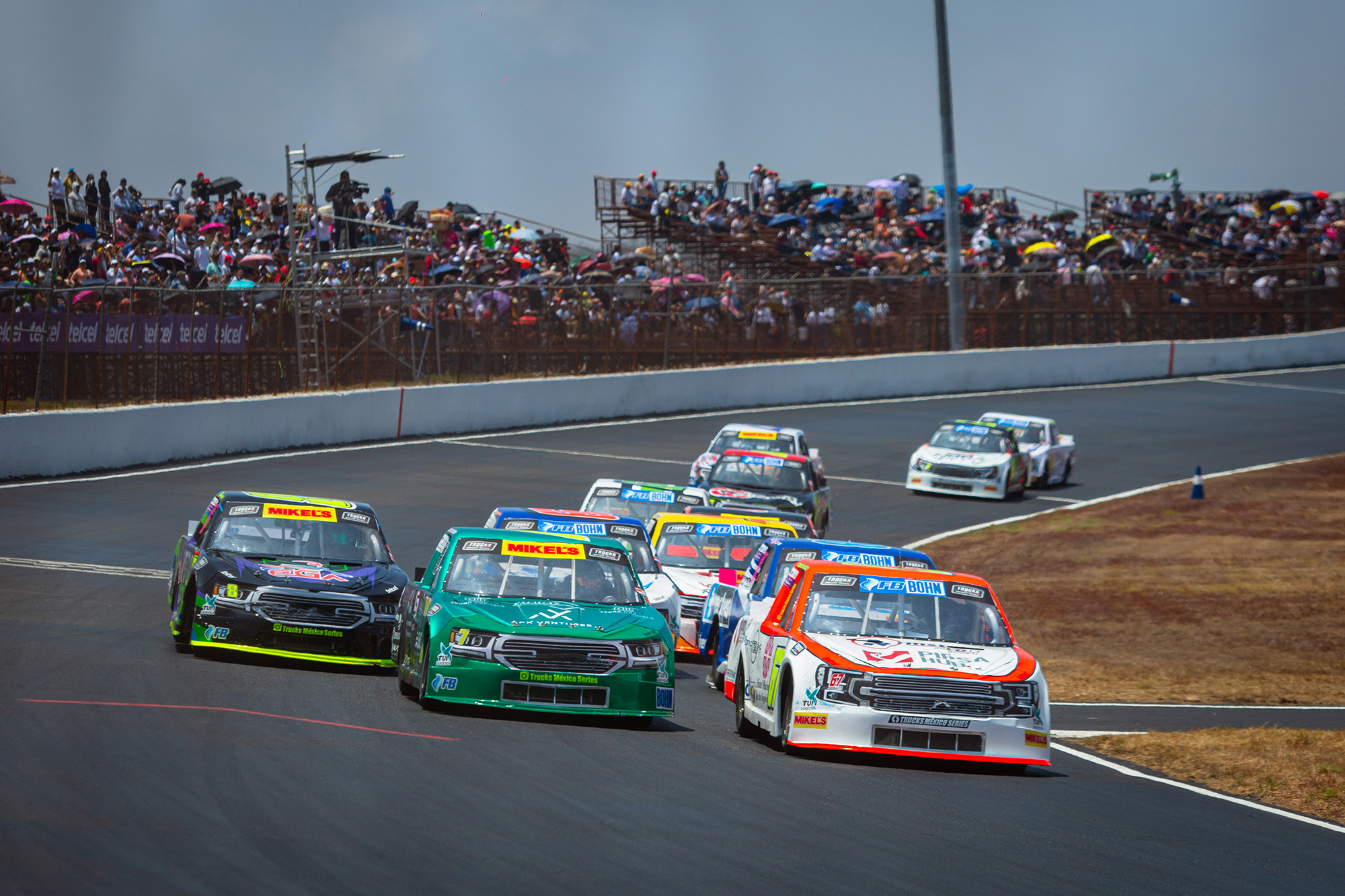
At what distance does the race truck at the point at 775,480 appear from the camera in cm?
2352

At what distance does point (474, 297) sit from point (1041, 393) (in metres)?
17.4

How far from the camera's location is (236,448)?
2955cm

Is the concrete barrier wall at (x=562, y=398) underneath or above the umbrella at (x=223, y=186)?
underneath

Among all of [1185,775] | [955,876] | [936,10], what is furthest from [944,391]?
[955,876]

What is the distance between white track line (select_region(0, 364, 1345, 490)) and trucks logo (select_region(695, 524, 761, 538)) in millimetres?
12107

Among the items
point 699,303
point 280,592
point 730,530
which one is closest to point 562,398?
point 699,303

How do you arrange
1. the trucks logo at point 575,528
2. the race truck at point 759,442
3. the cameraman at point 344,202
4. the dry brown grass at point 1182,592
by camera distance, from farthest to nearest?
the cameraman at point 344,202 → the race truck at point 759,442 → the dry brown grass at point 1182,592 → the trucks logo at point 575,528

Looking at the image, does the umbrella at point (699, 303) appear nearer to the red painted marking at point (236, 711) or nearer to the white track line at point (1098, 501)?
the white track line at point (1098, 501)

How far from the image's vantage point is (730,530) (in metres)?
17.8

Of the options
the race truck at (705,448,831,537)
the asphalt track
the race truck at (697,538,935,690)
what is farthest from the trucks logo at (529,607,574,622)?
the race truck at (705,448,831,537)

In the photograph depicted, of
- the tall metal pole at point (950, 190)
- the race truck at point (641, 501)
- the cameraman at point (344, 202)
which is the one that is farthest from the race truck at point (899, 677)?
the tall metal pole at point (950, 190)

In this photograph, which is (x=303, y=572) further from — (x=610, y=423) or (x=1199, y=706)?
(x=610, y=423)

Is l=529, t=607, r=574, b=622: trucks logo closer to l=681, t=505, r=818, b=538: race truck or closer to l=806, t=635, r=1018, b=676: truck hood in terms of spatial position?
l=806, t=635, r=1018, b=676: truck hood

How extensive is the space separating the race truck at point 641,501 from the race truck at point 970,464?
1065 cm
